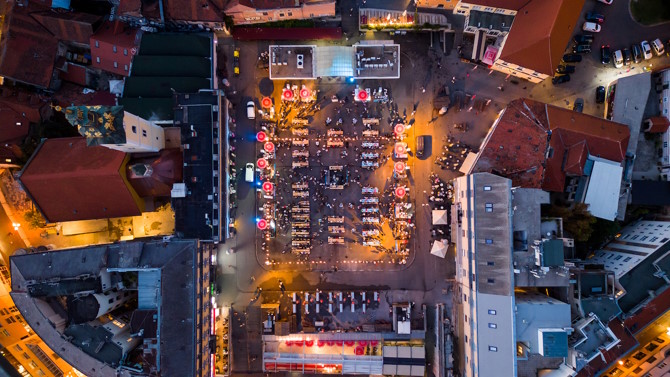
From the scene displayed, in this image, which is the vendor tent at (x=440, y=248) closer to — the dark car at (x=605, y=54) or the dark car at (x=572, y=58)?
the dark car at (x=572, y=58)

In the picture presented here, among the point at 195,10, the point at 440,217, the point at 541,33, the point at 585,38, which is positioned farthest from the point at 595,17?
the point at 195,10

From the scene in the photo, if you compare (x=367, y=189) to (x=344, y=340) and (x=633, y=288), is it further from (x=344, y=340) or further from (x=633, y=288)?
(x=633, y=288)

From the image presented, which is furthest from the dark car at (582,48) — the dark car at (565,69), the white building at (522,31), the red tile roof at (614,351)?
the red tile roof at (614,351)

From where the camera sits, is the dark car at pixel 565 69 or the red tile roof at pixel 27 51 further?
the dark car at pixel 565 69

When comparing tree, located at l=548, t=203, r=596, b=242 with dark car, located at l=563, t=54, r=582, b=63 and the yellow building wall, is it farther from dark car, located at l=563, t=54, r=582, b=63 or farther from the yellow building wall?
the yellow building wall

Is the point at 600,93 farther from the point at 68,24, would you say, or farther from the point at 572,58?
the point at 68,24

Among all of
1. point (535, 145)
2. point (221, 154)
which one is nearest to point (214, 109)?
point (221, 154)
